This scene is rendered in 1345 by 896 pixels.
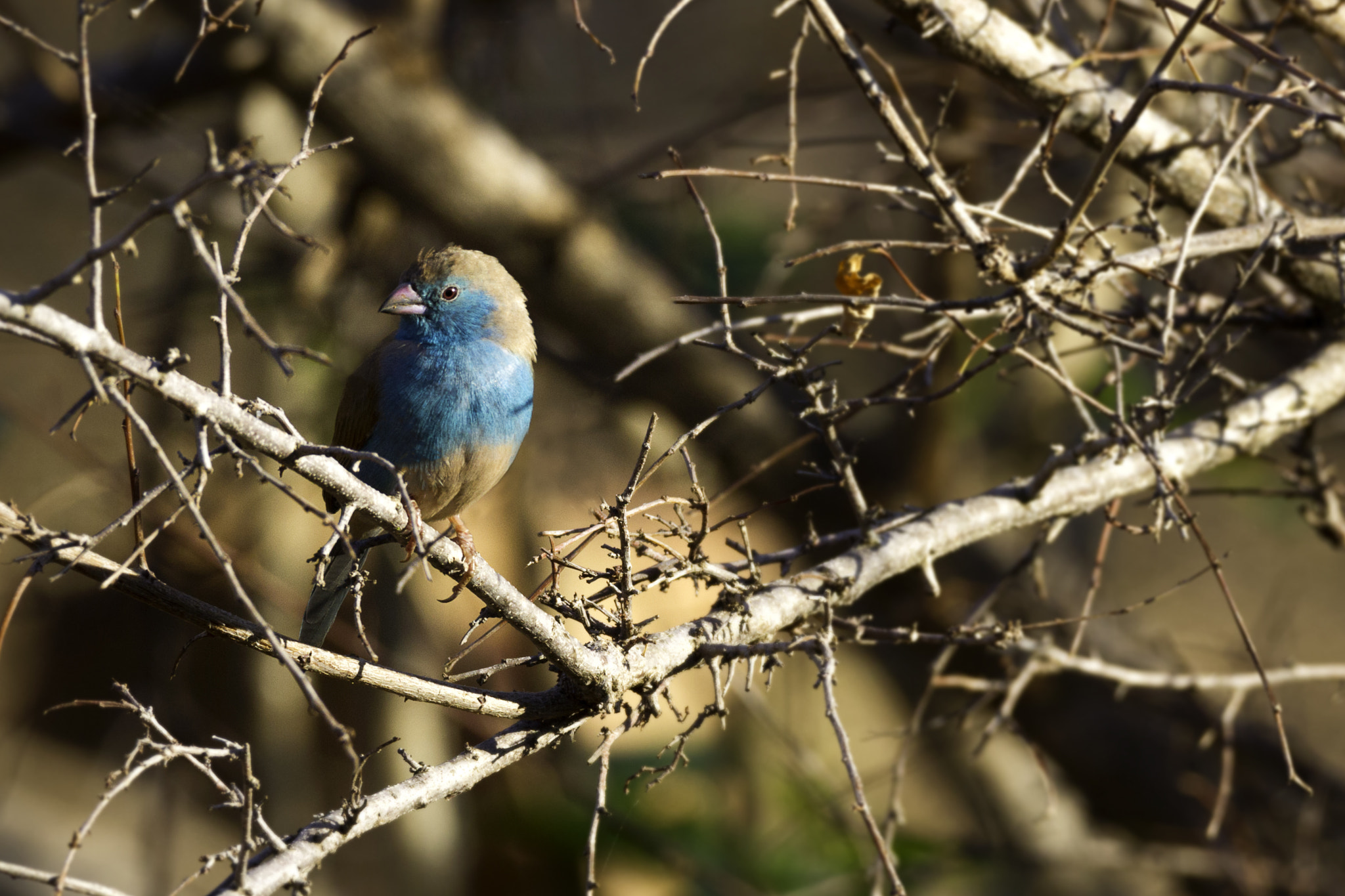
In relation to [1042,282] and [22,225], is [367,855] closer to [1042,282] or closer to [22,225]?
[1042,282]

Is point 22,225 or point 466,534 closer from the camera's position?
point 466,534

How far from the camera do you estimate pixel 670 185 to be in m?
6.32

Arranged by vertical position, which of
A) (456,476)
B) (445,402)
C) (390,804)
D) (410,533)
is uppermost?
(445,402)

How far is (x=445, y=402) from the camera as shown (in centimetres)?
289

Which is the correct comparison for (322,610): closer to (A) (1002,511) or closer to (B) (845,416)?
(B) (845,416)

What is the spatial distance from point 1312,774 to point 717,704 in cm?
361

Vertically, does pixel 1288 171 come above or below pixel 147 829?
above

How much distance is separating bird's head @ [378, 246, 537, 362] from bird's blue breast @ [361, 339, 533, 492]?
3 cm

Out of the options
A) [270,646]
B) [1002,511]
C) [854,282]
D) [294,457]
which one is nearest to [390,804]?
[270,646]

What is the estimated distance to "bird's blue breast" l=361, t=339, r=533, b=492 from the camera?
2869mm

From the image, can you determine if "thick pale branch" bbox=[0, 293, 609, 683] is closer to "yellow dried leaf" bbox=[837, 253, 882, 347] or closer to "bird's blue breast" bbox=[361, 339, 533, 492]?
"bird's blue breast" bbox=[361, 339, 533, 492]

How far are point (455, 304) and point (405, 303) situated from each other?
14cm

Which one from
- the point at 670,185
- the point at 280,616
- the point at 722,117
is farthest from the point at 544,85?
the point at 280,616

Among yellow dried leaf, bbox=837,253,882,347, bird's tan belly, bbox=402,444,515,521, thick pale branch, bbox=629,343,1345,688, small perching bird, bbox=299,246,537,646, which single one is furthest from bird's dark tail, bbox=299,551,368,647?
yellow dried leaf, bbox=837,253,882,347
